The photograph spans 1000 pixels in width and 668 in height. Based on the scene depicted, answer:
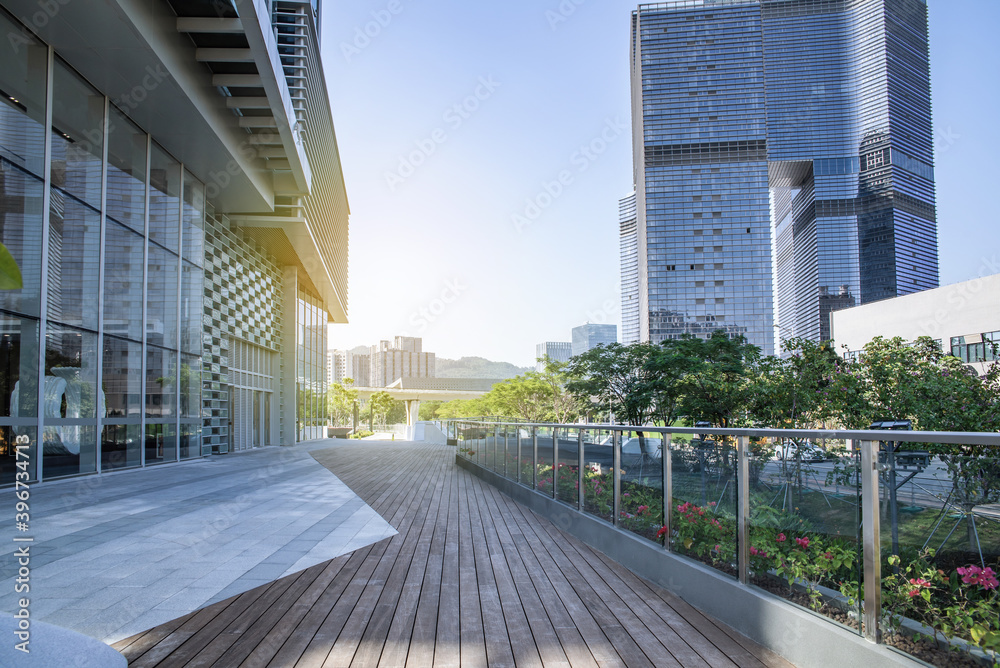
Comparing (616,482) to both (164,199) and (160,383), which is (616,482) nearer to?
(160,383)

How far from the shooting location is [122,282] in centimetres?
1245

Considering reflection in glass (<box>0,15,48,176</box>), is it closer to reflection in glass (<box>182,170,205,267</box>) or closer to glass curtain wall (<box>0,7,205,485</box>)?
glass curtain wall (<box>0,7,205,485</box>)

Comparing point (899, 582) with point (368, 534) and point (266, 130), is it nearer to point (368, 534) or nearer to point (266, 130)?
point (368, 534)

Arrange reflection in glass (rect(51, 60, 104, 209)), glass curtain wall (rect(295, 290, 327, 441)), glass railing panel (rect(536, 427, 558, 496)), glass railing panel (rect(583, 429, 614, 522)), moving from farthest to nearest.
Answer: glass curtain wall (rect(295, 290, 327, 441))
reflection in glass (rect(51, 60, 104, 209))
glass railing panel (rect(536, 427, 558, 496))
glass railing panel (rect(583, 429, 614, 522))

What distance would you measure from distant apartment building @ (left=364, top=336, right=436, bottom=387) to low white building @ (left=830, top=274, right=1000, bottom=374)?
111 metres

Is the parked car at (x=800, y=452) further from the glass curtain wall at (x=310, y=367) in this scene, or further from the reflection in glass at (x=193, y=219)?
the glass curtain wall at (x=310, y=367)

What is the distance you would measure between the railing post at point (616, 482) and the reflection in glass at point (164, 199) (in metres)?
12.1

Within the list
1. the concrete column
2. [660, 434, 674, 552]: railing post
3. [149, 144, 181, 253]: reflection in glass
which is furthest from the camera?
the concrete column

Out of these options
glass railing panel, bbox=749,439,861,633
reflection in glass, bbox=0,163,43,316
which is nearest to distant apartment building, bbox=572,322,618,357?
reflection in glass, bbox=0,163,43,316

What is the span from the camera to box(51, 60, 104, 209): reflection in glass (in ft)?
33.9

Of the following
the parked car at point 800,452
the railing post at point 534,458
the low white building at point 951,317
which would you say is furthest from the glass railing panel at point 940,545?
the low white building at point 951,317

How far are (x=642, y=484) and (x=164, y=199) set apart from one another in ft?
44.2

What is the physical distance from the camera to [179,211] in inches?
595

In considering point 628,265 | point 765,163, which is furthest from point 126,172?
point 628,265
